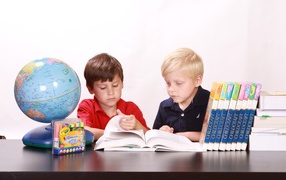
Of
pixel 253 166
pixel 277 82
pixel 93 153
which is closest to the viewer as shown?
pixel 253 166

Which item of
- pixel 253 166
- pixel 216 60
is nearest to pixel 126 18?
pixel 216 60

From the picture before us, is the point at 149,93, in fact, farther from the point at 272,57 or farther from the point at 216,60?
the point at 272,57

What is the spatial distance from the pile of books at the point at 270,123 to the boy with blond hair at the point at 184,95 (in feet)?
1.45

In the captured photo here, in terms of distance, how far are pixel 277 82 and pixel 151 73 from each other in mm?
1029

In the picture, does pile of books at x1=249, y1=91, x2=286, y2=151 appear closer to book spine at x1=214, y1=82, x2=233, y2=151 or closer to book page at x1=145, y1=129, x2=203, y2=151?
book spine at x1=214, y1=82, x2=233, y2=151

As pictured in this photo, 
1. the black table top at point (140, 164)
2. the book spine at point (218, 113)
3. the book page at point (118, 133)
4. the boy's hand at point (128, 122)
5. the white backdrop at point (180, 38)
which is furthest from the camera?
the white backdrop at point (180, 38)

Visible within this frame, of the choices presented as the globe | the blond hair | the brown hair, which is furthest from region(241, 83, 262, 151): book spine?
the brown hair

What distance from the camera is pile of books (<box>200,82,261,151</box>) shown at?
2.34 meters

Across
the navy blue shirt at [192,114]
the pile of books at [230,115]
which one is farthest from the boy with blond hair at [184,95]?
the pile of books at [230,115]

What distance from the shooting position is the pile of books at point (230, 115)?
7.68 feet

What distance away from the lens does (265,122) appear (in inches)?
93.4

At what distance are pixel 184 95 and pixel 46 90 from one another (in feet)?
2.72

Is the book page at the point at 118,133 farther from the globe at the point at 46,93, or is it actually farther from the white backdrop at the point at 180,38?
the white backdrop at the point at 180,38

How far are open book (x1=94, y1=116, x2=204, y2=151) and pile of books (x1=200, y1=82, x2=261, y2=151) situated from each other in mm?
85
